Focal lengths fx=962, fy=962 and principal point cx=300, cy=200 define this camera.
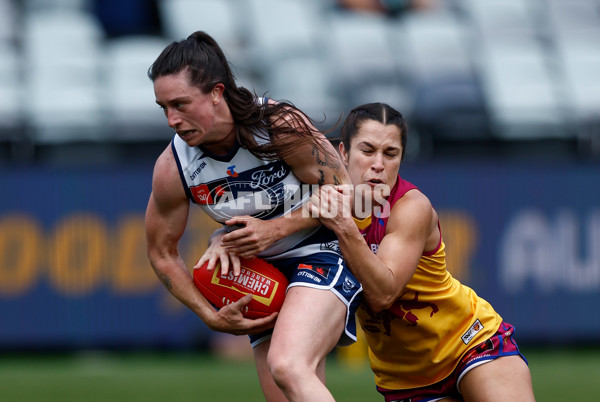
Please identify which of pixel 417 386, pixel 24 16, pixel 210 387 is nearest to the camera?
pixel 417 386

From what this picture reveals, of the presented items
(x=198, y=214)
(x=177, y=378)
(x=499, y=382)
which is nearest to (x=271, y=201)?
(x=499, y=382)

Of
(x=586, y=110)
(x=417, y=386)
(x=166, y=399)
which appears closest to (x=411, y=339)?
(x=417, y=386)

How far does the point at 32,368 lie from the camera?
10648 millimetres

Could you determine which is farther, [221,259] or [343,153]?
[343,153]

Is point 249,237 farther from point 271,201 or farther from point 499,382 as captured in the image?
point 499,382

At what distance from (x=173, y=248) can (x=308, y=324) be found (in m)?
0.97

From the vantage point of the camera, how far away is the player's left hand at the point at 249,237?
4.56 meters

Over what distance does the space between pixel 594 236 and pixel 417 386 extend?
6.81m

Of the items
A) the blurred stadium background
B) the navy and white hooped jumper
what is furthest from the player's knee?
the blurred stadium background

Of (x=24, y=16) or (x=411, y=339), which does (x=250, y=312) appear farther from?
(x=24, y=16)

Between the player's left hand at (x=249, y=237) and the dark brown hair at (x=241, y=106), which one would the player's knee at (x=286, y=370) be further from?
the dark brown hair at (x=241, y=106)

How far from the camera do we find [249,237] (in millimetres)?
4559

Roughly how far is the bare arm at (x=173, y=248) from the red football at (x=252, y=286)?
0.05m

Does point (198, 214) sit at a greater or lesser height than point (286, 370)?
lesser
